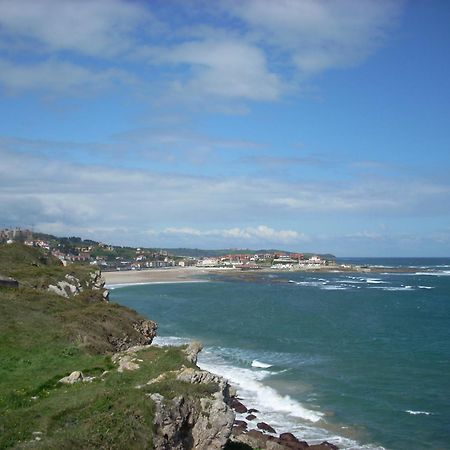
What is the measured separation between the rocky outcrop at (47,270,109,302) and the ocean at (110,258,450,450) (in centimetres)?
856

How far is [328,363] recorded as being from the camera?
4781 cm

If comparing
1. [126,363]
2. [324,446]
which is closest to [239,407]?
[324,446]

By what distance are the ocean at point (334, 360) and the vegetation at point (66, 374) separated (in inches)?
455

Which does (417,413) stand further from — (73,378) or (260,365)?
(73,378)

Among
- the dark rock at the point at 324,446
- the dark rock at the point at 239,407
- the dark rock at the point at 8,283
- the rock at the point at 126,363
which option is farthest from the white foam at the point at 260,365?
the rock at the point at 126,363

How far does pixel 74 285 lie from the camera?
47.3m

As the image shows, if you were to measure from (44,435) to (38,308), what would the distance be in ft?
64.5

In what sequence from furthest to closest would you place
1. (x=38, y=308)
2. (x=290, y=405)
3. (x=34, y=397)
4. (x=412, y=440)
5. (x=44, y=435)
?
(x=290, y=405)
(x=38, y=308)
(x=412, y=440)
(x=34, y=397)
(x=44, y=435)

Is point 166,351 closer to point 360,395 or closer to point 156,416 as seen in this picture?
point 156,416

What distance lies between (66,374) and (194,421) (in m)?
7.37

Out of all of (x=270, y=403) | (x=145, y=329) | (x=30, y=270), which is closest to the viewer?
(x=145, y=329)

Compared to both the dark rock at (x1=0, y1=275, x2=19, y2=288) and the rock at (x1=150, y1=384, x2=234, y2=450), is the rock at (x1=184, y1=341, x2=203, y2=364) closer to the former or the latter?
the rock at (x1=150, y1=384, x2=234, y2=450)

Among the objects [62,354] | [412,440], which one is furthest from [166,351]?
[412,440]

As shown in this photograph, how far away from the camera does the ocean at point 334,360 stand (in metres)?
32.3
